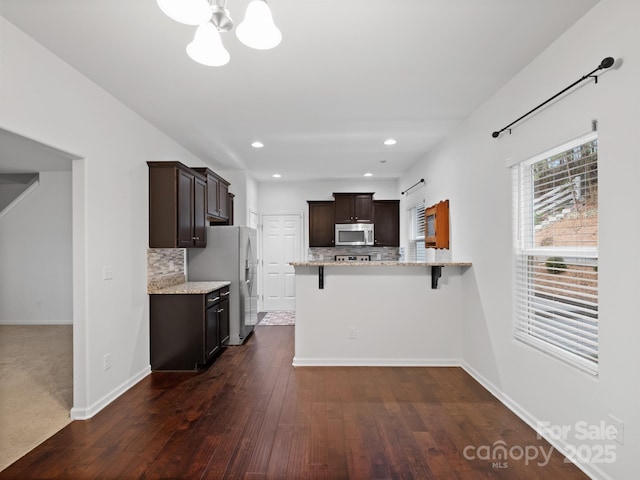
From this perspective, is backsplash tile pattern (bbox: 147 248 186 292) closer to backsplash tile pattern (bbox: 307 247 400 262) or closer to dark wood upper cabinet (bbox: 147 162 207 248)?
dark wood upper cabinet (bbox: 147 162 207 248)

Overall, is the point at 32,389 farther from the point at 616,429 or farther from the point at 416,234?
the point at 416,234

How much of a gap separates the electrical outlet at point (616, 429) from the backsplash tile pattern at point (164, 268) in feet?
12.3

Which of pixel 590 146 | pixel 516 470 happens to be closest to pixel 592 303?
pixel 590 146

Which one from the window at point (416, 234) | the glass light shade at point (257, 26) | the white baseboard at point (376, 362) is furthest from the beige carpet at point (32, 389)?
the window at point (416, 234)

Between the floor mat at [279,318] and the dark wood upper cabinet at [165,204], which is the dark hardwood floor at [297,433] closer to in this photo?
the dark wood upper cabinet at [165,204]

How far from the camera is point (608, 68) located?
5.71 ft

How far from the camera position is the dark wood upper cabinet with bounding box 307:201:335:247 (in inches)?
253

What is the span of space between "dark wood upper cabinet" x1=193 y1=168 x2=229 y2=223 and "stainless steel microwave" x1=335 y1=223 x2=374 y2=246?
2.16 meters

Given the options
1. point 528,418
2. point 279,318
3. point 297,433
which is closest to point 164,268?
point 297,433

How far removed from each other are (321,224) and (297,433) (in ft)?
14.7

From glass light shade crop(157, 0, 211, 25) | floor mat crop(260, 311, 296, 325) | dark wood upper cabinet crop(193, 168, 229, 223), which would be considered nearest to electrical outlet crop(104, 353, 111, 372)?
dark wood upper cabinet crop(193, 168, 229, 223)

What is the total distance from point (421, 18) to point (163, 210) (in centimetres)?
288

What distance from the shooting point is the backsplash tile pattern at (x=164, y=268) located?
354cm

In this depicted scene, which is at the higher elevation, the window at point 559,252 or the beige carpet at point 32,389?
the window at point 559,252
